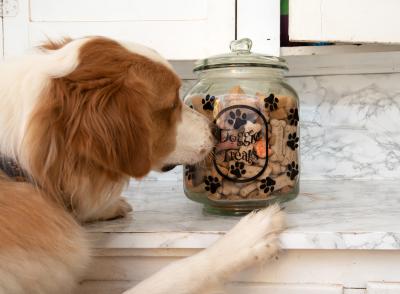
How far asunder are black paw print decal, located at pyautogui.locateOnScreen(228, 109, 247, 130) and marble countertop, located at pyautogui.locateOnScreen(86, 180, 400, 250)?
0.18m

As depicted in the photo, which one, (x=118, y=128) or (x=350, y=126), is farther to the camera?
(x=350, y=126)

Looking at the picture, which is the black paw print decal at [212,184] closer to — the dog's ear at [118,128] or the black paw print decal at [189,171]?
the black paw print decal at [189,171]

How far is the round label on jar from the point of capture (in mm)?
884

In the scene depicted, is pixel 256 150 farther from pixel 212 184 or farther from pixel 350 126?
pixel 350 126

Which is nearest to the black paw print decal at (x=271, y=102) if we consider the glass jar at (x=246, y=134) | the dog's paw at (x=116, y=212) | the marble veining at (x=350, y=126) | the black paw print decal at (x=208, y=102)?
the glass jar at (x=246, y=134)

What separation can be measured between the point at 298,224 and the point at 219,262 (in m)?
0.16

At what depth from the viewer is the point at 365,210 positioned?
98 centimetres

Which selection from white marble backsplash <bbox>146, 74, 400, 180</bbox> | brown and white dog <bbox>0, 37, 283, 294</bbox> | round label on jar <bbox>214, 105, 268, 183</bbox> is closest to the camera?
brown and white dog <bbox>0, 37, 283, 294</bbox>

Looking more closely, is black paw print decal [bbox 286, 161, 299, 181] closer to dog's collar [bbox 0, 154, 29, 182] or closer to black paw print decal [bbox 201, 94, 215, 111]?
black paw print decal [bbox 201, 94, 215, 111]

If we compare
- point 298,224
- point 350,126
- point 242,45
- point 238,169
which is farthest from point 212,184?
point 350,126

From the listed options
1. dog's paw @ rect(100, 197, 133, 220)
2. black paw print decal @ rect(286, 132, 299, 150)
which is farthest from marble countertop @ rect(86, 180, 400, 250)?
black paw print decal @ rect(286, 132, 299, 150)

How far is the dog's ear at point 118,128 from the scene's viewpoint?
0.73 m

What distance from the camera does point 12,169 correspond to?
2.49ft

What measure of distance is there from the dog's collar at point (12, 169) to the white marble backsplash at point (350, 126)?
2.55 feet
